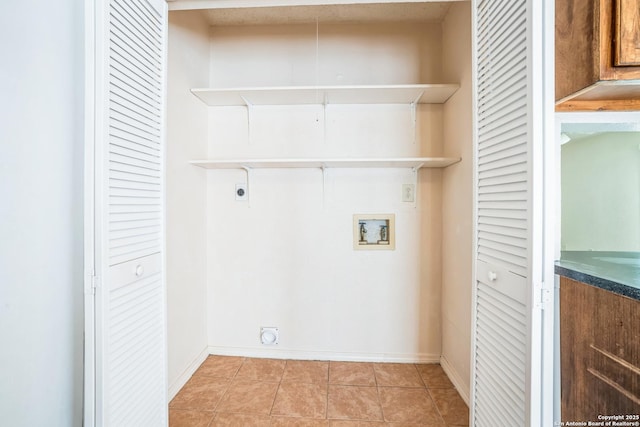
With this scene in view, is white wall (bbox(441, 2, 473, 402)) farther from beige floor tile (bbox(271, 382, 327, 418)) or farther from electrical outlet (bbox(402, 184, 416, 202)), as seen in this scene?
beige floor tile (bbox(271, 382, 327, 418))

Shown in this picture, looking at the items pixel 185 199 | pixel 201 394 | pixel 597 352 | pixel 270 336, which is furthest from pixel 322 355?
pixel 597 352

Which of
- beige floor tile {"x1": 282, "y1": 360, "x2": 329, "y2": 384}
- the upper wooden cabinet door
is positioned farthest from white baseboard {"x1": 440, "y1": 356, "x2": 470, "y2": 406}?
the upper wooden cabinet door

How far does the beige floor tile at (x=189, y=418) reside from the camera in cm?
156

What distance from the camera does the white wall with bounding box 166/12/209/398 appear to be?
177cm

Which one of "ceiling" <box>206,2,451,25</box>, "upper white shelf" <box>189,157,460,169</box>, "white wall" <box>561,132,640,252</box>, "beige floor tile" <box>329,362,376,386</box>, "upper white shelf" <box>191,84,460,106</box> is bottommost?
"beige floor tile" <box>329,362,376,386</box>

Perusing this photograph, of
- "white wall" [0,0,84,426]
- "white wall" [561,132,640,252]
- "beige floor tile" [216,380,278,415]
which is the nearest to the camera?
"white wall" [0,0,84,426]

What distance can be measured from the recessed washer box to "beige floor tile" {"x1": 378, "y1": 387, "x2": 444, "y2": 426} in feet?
3.12

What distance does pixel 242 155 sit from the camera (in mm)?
2240

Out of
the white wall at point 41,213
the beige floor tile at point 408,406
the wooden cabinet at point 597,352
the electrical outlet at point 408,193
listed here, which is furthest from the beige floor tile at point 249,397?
the electrical outlet at point 408,193

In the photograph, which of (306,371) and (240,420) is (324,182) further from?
(240,420)

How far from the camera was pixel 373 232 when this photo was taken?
2.19 metres

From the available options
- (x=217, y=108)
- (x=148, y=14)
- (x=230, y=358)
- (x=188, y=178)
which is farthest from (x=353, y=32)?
(x=230, y=358)

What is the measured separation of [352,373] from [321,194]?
1332 millimetres

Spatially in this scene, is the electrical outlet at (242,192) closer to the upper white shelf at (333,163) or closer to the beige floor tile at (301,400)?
the upper white shelf at (333,163)
